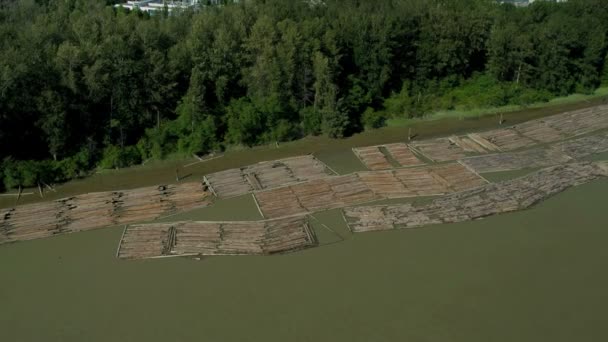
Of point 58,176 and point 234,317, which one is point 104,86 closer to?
point 58,176

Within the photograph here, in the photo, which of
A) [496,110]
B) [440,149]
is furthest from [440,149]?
[496,110]

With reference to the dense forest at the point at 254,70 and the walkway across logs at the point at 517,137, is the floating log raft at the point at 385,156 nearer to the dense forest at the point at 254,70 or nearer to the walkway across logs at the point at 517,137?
the walkway across logs at the point at 517,137

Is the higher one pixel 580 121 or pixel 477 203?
pixel 580 121

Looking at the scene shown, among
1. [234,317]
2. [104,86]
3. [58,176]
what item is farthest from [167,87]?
[234,317]

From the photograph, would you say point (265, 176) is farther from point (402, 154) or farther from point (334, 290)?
point (334, 290)

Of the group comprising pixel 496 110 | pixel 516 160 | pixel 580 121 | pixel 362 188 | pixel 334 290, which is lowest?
pixel 334 290

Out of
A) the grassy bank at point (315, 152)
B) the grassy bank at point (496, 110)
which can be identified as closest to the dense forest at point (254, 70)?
the grassy bank at point (496, 110)
